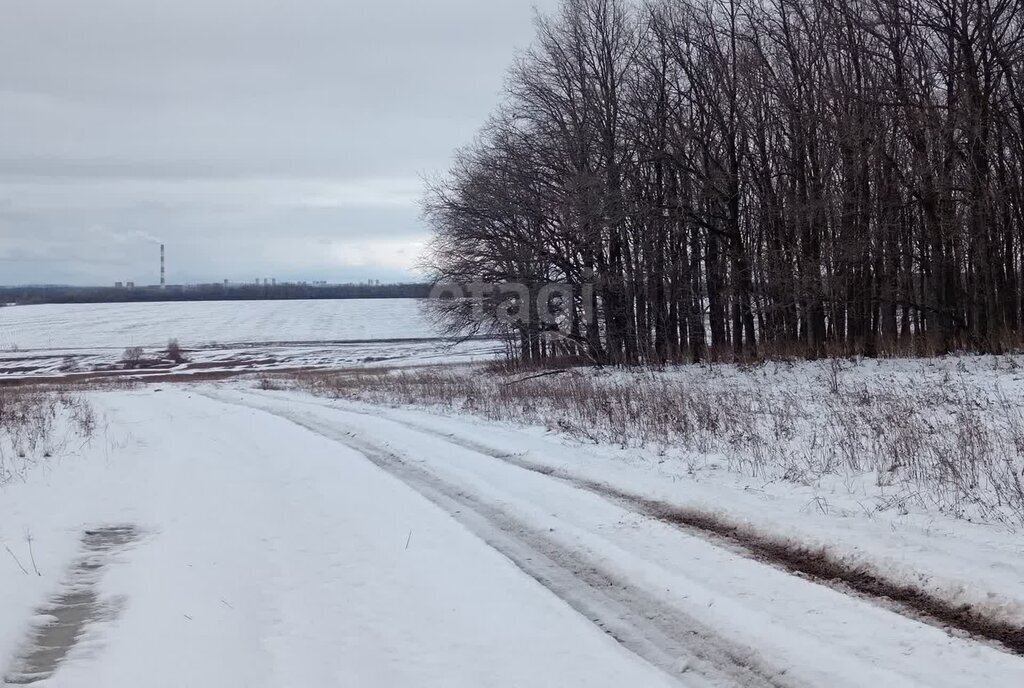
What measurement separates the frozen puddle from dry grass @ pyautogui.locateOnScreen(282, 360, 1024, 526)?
655 cm

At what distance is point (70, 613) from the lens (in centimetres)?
562

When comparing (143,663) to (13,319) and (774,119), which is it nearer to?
(774,119)

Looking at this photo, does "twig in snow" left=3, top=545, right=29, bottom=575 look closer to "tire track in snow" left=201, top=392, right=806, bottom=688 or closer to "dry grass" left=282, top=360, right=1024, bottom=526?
"tire track in snow" left=201, top=392, right=806, bottom=688

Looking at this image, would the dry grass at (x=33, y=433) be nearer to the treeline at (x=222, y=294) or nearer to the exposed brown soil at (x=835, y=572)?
the exposed brown soil at (x=835, y=572)

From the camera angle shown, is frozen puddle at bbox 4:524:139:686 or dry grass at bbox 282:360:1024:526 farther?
dry grass at bbox 282:360:1024:526

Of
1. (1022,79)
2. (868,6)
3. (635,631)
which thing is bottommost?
(635,631)

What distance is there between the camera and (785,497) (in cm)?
812

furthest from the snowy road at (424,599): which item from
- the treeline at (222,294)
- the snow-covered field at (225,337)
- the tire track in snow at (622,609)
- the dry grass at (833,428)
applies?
the treeline at (222,294)

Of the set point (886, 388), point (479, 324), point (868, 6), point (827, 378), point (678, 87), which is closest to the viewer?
point (886, 388)

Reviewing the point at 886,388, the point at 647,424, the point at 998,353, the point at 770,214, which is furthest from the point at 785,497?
the point at 770,214

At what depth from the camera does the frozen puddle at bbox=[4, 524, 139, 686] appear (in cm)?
466

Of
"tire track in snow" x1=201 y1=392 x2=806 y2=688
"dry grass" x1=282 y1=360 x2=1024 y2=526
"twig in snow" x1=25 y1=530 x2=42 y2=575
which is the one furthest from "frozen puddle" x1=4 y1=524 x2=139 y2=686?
"dry grass" x1=282 y1=360 x2=1024 y2=526

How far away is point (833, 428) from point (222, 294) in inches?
7052

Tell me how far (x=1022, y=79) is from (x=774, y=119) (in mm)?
9028
